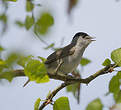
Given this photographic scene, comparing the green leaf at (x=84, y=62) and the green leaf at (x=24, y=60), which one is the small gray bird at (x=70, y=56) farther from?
the green leaf at (x=24, y=60)

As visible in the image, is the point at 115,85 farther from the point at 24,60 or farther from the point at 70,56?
the point at 70,56

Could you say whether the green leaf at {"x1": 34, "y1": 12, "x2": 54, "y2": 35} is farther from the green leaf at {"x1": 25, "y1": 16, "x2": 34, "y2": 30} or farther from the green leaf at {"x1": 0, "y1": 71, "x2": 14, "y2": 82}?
the green leaf at {"x1": 0, "y1": 71, "x2": 14, "y2": 82}

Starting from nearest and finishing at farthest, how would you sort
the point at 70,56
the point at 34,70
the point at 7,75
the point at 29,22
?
the point at 7,75
the point at 34,70
the point at 29,22
the point at 70,56

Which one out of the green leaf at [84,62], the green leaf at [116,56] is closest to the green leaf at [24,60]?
the green leaf at [116,56]

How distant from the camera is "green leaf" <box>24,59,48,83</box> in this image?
1.14m

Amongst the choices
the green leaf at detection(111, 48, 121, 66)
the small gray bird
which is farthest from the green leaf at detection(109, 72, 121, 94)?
the small gray bird

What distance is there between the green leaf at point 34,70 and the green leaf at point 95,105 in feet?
0.94

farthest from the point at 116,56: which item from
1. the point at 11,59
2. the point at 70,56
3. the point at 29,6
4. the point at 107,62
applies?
the point at 70,56

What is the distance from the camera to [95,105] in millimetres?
1046

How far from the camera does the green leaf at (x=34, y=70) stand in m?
1.14

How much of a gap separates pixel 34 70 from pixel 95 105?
337 millimetres

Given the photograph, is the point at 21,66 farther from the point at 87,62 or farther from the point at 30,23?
the point at 87,62

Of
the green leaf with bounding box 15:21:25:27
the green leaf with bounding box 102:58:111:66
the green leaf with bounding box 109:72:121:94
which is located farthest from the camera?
the green leaf with bounding box 15:21:25:27

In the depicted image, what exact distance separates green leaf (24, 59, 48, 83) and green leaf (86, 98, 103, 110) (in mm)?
286
